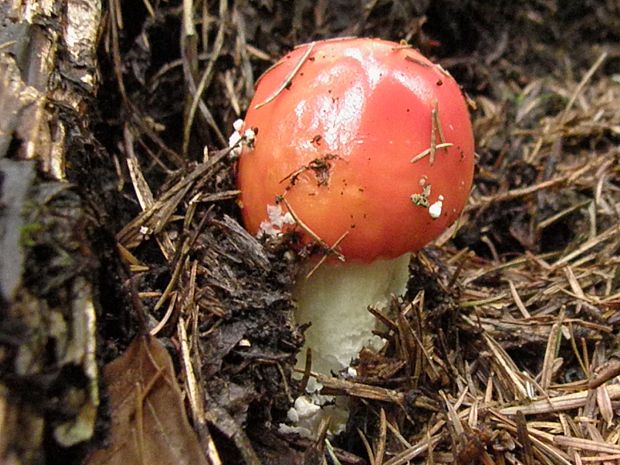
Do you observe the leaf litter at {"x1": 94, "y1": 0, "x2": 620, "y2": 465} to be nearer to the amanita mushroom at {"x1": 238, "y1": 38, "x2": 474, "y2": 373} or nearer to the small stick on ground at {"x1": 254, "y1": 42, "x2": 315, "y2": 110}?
the amanita mushroom at {"x1": 238, "y1": 38, "x2": 474, "y2": 373}

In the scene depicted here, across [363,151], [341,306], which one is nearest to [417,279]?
[341,306]

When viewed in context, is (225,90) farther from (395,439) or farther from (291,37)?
(395,439)

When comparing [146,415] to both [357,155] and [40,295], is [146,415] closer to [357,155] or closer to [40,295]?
[40,295]

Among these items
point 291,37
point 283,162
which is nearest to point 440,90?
point 283,162

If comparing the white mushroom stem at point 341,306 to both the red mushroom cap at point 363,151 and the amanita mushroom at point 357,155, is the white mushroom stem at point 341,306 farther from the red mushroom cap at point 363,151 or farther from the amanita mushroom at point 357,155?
the red mushroom cap at point 363,151

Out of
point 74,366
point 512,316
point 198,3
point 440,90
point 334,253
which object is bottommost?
point 512,316

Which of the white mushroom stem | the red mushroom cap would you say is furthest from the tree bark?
the white mushroom stem

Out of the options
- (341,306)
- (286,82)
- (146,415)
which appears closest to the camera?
(146,415)
